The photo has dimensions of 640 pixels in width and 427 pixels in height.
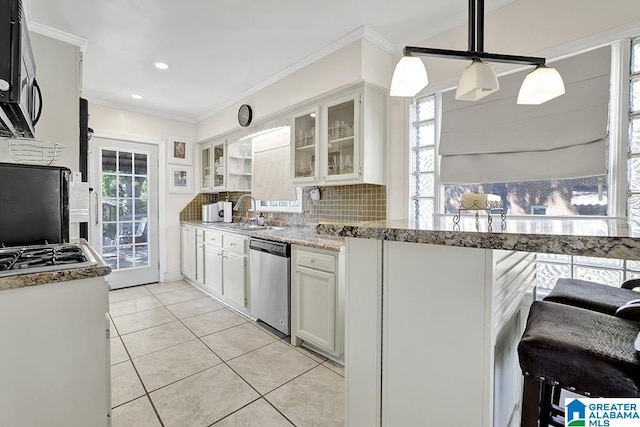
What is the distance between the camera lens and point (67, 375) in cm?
112

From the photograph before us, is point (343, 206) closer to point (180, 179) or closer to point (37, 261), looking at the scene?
point (37, 261)

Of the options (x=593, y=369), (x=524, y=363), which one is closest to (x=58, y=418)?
(x=524, y=363)

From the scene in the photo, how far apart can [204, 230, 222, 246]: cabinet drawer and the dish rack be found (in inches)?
65.8

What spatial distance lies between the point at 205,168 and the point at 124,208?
1.24 m

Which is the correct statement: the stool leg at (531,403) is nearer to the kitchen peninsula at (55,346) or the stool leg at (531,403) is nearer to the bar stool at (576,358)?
the bar stool at (576,358)

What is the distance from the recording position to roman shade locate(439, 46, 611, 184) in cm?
168

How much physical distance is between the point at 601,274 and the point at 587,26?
144 centimetres

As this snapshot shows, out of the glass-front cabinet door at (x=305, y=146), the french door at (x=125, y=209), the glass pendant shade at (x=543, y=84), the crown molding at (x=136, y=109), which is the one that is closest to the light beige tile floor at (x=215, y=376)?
the french door at (x=125, y=209)

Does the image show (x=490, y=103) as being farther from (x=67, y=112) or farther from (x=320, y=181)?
(x=67, y=112)

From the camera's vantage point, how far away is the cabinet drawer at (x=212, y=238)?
11.5ft

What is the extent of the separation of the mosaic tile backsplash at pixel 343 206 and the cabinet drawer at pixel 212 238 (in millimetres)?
670

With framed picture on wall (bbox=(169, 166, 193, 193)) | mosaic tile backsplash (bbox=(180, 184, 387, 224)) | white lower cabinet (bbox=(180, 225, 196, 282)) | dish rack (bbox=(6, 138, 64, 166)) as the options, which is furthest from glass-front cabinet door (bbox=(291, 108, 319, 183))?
framed picture on wall (bbox=(169, 166, 193, 193))

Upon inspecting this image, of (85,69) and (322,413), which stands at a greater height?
(85,69)

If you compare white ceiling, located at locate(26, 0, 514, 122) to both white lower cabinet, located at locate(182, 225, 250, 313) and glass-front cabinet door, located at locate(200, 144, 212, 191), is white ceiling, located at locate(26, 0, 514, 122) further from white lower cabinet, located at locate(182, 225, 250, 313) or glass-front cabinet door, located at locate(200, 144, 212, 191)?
white lower cabinet, located at locate(182, 225, 250, 313)
